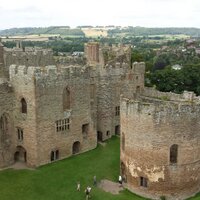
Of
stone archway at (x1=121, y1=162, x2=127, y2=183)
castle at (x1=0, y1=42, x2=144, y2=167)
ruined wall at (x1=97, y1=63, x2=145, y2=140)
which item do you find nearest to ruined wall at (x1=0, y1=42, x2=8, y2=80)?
castle at (x1=0, y1=42, x2=144, y2=167)

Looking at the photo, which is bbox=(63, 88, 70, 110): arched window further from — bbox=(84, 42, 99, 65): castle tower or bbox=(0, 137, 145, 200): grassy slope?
bbox=(84, 42, 99, 65): castle tower

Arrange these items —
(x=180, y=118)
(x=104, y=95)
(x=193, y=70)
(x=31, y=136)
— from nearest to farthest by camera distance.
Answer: (x=180, y=118) → (x=31, y=136) → (x=104, y=95) → (x=193, y=70)

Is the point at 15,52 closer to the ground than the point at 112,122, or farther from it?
farther from it

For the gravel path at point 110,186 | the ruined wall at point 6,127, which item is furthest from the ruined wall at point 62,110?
the gravel path at point 110,186

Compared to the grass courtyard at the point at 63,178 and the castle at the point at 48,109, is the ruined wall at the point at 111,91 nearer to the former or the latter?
the castle at the point at 48,109

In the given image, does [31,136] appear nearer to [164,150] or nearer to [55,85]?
[55,85]

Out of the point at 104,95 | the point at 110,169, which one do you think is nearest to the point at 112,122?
the point at 104,95

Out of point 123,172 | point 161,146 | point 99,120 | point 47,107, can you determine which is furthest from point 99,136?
point 161,146
